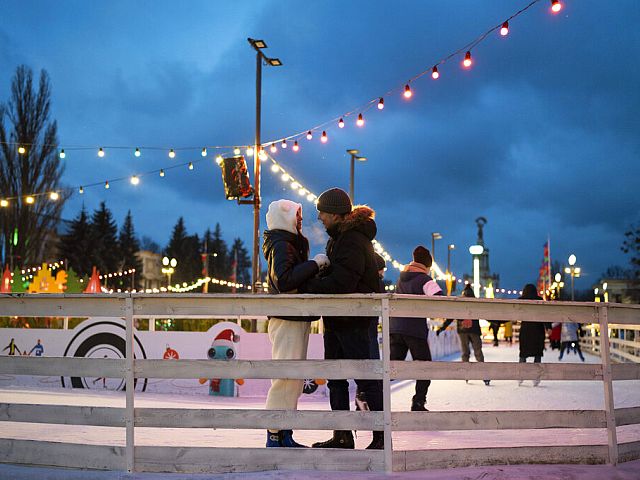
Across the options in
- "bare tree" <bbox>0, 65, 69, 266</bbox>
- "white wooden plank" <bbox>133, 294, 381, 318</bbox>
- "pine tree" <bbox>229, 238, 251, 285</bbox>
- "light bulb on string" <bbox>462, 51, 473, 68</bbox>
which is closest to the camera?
"white wooden plank" <bbox>133, 294, 381, 318</bbox>

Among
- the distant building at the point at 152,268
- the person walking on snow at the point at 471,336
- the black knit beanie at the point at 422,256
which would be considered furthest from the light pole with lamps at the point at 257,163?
the distant building at the point at 152,268

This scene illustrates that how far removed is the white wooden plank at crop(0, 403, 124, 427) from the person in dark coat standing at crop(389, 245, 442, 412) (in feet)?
9.44

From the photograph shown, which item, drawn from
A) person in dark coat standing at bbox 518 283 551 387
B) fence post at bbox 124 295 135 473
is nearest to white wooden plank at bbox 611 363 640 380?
fence post at bbox 124 295 135 473

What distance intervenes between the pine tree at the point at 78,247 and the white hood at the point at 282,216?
196 feet

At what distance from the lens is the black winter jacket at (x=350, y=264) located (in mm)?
4590

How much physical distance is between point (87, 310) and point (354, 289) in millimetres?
1775

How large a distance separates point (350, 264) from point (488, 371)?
1.15m

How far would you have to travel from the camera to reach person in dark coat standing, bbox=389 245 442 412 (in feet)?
21.6

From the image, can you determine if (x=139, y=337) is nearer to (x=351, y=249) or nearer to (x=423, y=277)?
(x=423, y=277)

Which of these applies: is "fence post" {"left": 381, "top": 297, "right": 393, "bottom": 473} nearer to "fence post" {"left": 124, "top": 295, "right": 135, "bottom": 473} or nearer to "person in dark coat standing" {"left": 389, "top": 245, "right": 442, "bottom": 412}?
"fence post" {"left": 124, "top": 295, "right": 135, "bottom": 473}

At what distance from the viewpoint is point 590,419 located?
4.70 metres

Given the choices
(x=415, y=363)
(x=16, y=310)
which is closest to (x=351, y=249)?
(x=415, y=363)

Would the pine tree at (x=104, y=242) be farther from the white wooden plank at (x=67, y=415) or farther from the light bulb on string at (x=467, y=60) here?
the white wooden plank at (x=67, y=415)

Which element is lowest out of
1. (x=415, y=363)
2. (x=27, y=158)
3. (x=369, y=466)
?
(x=369, y=466)
